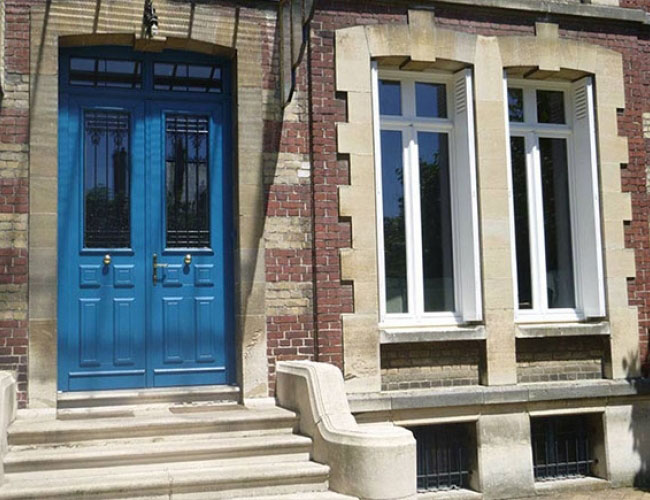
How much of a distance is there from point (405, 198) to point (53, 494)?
444 centimetres

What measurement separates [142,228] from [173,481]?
257 cm

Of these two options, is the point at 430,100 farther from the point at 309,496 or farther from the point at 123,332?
the point at 309,496

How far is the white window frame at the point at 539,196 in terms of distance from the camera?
8.48 m

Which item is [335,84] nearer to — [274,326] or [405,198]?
[405,198]

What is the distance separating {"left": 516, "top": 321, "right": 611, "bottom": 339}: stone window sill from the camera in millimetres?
8125

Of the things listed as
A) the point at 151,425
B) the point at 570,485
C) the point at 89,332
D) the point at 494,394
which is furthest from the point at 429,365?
the point at 89,332

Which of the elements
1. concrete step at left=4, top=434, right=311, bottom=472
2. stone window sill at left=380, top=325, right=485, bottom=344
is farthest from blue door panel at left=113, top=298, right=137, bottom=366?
stone window sill at left=380, top=325, right=485, bottom=344

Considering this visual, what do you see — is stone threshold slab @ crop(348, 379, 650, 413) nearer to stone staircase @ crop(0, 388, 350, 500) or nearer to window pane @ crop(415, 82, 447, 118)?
stone staircase @ crop(0, 388, 350, 500)

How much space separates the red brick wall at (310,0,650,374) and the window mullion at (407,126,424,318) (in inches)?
32.1

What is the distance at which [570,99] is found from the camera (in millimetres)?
8938

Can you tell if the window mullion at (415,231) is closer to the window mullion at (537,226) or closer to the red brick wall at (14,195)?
the window mullion at (537,226)

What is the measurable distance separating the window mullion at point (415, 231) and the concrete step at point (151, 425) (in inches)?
76.1

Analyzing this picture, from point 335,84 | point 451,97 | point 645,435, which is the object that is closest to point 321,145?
point 335,84

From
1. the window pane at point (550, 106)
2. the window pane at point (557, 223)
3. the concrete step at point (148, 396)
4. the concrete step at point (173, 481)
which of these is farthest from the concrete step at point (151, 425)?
the window pane at point (550, 106)
